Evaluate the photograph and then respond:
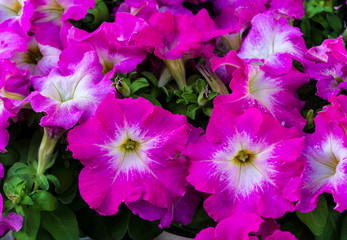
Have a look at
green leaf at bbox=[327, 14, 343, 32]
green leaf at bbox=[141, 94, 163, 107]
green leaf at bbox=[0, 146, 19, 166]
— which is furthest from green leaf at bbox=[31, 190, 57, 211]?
green leaf at bbox=[327, 14, 343, 32]

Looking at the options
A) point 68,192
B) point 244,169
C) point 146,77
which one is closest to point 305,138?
point 244,169

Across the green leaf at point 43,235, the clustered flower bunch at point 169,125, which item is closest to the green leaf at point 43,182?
the clustered flower bunch at point 169,125

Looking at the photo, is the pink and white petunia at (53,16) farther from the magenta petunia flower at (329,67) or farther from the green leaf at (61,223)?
the magenta petunia flower at (329,67)

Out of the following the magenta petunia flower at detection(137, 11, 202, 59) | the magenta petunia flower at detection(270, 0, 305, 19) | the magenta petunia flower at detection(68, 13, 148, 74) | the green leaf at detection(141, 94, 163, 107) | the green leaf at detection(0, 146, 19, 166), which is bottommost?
the green leaf at detection(0, 146, 19, 166)

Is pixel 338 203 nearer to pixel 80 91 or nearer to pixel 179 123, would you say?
pixel 179 123

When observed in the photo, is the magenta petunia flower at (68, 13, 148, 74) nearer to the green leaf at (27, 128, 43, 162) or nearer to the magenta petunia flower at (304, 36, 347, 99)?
the green leaf at (27, 128, 43, 162)

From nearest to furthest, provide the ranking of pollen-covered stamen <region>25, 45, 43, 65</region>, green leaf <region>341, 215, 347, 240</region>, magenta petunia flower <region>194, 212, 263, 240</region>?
magenta petunia flower <region>194, 212, 263, 240</region> < green leaf <region>341, 215, 347, 240</region> < pollen-covered stamen <region>25, 45, 43, 65</region>

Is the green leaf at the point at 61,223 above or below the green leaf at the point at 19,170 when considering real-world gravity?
below
